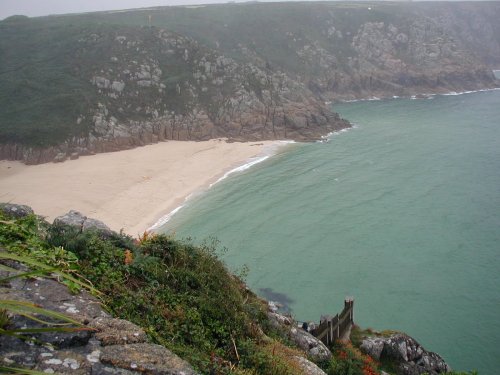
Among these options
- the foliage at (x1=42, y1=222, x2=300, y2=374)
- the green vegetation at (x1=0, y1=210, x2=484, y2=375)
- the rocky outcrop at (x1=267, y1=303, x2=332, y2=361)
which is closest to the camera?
the green vegetation at (x1=0, y1=210, x2=484, y2=375)

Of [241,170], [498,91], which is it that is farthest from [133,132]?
[498,91]

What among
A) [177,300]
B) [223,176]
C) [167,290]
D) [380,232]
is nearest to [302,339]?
[177,300]

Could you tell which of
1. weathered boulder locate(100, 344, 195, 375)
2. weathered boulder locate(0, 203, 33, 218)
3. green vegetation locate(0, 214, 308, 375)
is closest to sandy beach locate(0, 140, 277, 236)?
weathered boulder locate(0, 203, 33, 218)

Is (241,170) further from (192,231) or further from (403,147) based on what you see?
(403,147)

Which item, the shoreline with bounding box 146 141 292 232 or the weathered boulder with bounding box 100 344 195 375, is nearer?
the weathered boulder with bounding box 100 344 195 375

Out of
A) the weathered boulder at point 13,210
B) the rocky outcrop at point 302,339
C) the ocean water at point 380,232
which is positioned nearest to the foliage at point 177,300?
the weathered boulder at point 13,210

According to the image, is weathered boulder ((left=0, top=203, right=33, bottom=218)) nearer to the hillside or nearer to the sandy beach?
the sandy beach

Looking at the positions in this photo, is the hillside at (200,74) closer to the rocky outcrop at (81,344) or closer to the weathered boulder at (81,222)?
the weathered boulder at (81,222)
